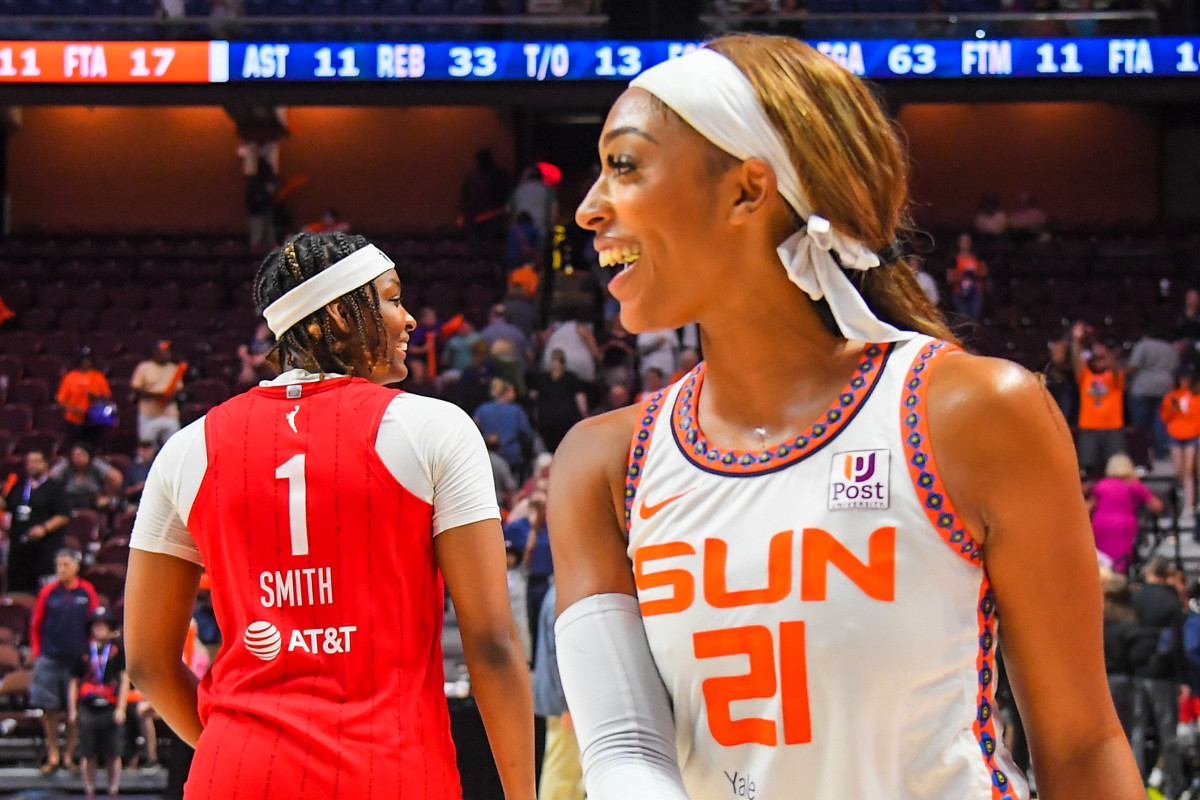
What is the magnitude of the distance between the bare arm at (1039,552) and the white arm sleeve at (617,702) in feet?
1.22

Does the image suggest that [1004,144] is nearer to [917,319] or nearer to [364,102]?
[364,102]

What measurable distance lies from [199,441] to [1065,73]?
14.7 meters

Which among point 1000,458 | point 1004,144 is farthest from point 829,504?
point 1004,144

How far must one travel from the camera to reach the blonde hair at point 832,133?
1565mm

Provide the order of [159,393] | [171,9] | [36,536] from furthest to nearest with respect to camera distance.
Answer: [171,9] < [159,393] < [36,536]

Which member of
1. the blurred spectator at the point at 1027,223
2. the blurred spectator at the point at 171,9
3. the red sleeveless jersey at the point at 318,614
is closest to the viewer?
the red sleeveless jersey at the point at 318,614

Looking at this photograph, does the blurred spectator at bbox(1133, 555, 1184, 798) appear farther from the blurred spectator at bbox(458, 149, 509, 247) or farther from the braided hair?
the blurred spectator at bbox(458, 149, 509, 247)

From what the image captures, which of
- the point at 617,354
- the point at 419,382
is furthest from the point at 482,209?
the point at 419,382

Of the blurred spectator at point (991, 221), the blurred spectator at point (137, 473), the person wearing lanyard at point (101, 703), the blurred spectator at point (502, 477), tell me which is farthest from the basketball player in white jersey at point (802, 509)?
the blurred spectator at point (991, 221)

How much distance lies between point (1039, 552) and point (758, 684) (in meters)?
0.31

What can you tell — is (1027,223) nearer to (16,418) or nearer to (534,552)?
(534,552)

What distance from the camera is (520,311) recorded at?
14.7 metres

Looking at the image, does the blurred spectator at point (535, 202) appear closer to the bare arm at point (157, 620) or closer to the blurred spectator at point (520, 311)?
the blurred spectator at point (520, 311)

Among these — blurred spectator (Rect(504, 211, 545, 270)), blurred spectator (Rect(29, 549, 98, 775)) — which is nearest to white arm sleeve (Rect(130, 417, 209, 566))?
blurred spectator (Rect(29, 549, 98, 775))
